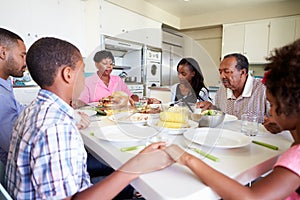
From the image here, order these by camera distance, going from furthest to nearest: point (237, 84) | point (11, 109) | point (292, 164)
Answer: point (237, 84) < point (11, 109) < point (292, 164)

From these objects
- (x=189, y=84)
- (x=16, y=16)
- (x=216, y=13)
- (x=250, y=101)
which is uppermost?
(x=216, y=13)

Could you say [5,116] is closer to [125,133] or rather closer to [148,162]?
[125,133]

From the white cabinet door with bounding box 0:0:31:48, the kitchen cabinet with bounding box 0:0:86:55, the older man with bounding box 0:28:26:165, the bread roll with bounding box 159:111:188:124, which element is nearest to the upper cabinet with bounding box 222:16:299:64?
the kitchen cabinet with bounding box 0:0:86:55

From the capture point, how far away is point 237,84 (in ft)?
4.92

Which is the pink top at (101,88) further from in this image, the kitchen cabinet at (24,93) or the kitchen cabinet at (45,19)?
the kitchen cabinet at (45,19)

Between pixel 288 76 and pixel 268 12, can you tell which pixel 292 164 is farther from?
pixel 268 12

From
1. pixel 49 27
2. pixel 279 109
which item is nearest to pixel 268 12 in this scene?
pixel 49 27

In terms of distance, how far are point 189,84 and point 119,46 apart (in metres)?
2.06

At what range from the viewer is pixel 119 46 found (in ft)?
11.4

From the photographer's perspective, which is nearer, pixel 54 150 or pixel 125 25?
pixel 54 150

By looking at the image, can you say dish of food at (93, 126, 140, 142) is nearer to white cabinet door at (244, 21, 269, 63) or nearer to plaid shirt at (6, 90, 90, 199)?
plaid shirt at (6, 90, 90, 199)

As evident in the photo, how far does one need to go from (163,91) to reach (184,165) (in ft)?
3.81

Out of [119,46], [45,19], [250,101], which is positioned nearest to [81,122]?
[250,101]

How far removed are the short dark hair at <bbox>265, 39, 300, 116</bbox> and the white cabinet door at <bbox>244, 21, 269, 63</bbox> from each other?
379cm
